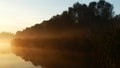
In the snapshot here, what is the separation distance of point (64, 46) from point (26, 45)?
7269 cm

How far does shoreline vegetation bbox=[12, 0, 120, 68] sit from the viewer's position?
48094 mm

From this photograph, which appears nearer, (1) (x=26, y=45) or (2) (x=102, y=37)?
(2) (x=102, y=37)

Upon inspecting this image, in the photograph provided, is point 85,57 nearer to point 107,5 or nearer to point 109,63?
point 109,63

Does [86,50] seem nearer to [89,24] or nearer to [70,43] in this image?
[70,43]

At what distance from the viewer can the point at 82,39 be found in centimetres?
6819

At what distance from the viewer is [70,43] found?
72.1 m

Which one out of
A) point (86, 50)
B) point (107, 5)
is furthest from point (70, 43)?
point (107, 5)

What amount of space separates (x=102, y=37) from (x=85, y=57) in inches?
273

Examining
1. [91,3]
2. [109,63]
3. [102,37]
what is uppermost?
[91,3]

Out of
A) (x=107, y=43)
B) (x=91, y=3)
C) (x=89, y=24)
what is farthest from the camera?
(x=91, y=3)

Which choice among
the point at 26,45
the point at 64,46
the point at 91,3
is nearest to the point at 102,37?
the point at 64,46

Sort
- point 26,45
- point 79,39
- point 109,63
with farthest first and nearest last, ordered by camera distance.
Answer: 1. point 26,45
2. point 79,39
3. point 109,63

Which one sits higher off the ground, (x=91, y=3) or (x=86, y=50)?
(x=91, y=3)

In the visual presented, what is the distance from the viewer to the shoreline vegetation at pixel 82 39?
158ft
